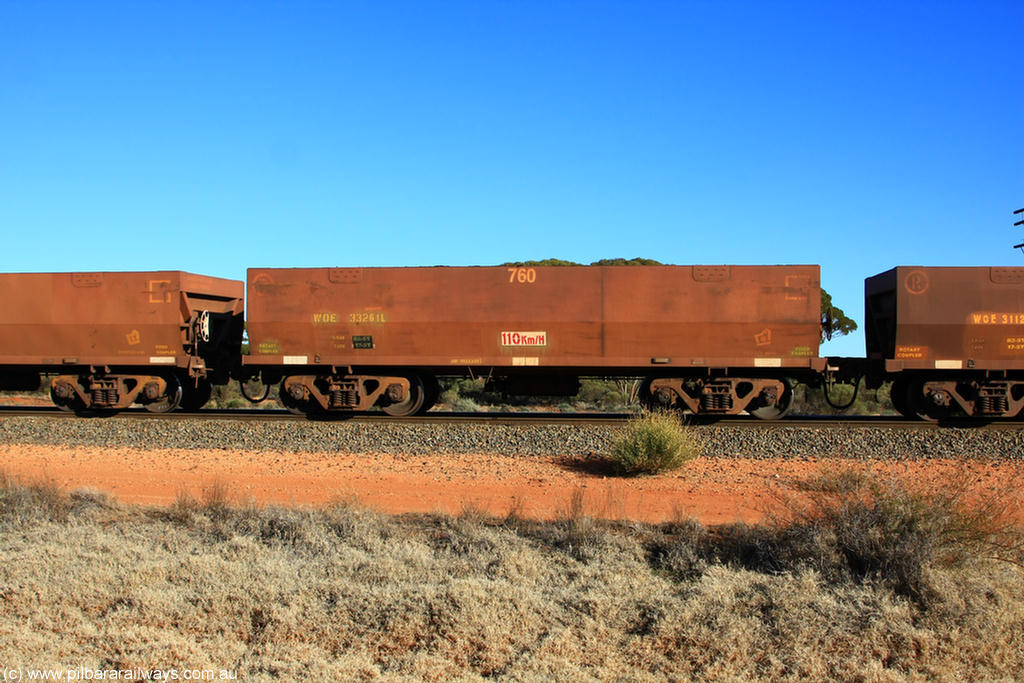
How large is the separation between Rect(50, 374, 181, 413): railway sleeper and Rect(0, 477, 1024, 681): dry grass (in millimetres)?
9600

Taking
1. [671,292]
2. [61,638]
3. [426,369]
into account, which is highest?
[671,292]

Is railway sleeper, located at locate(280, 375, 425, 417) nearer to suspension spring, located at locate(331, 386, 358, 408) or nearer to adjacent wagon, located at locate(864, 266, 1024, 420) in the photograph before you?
suspension spring, located at locate(331, 386, 358, 408)

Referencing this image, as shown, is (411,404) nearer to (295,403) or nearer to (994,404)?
(295,403)

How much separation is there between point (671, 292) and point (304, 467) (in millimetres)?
7807

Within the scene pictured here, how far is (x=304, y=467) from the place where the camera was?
11.5m

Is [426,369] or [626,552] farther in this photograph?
[426,369]

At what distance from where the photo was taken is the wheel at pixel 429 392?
52.1 ft

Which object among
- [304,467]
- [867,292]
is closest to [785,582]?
[304,467]

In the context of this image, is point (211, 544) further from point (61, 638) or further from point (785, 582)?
point (785, 582)

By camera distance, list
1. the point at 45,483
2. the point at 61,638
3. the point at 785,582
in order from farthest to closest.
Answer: the point at 45,483
the point at 785,582
the point at 61,638

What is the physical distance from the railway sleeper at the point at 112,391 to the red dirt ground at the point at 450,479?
2.97 m

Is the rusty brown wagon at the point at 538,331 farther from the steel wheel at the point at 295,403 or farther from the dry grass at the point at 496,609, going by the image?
the dry grass at the point at 496,609

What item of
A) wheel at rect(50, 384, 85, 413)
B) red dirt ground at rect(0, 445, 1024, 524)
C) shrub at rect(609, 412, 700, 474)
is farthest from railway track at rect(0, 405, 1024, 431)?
shrub at rect(609, 412, 700, 474)

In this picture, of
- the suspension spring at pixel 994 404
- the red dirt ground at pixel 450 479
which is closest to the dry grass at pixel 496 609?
the red dirt ground at pixel 450 479
